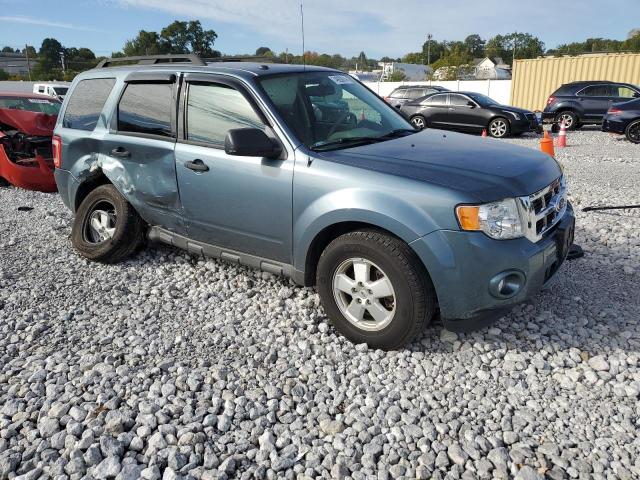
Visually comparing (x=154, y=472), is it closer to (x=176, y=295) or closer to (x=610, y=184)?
(x=176, y=295)

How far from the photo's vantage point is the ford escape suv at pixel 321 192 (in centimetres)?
315

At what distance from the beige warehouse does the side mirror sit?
24.9 meters

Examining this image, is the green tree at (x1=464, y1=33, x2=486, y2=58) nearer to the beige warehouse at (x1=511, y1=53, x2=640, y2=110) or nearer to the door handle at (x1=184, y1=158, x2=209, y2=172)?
the beige warehouse at (x1=511, y1=53, x2=640, y2=110)

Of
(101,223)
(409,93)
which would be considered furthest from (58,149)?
(409,93)

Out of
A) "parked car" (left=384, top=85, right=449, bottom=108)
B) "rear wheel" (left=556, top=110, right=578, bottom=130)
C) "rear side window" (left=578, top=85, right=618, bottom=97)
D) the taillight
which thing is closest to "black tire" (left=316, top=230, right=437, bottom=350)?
the taillight

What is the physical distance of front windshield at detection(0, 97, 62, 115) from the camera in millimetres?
9621

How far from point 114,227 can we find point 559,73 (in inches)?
999

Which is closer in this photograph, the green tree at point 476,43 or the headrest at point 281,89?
the headrest at point 281,89

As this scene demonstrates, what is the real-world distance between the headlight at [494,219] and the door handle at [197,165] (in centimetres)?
197

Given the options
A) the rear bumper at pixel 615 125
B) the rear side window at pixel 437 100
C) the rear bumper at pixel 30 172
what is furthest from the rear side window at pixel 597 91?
the rear bumper at pixel 30 172

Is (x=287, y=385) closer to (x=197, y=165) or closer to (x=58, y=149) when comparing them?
(x=197, y=165)

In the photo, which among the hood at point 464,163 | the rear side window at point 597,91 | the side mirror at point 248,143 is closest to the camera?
the hood at point 464,163

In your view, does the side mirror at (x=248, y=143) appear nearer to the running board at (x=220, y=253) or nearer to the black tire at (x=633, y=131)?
the running board at (x=220, y=253)

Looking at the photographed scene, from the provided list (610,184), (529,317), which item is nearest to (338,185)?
(529,317)
